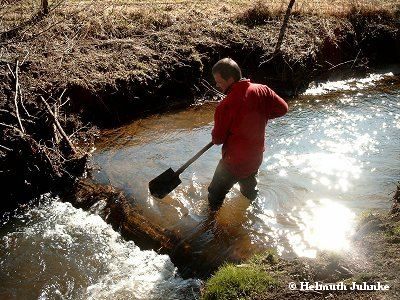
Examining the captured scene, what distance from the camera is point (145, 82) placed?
836 centimetres

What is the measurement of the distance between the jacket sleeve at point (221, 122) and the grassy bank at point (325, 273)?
1.39m

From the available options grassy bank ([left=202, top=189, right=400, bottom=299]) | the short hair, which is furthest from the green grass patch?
the short hair

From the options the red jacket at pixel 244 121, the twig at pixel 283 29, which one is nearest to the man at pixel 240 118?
the red jacket at pixel 244 121

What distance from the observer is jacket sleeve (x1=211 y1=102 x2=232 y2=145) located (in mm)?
4223

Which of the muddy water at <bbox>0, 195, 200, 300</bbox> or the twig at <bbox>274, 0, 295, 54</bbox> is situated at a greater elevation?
the twig at <bbox>274, 0, 295, 54</bbox>

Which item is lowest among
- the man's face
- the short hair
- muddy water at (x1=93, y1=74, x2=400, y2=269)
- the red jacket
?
muddy water at (x1=93, y1=74, x2=400, y2=269)

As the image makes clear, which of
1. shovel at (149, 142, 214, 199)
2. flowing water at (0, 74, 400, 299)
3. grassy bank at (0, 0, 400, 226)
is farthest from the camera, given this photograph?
grassy bank at (0, 0, 400, 226)

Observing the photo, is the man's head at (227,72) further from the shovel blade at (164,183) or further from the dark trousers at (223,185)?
the shovel blade at (164,183)

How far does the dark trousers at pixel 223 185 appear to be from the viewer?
4844 mm

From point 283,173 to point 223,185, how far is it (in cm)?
190

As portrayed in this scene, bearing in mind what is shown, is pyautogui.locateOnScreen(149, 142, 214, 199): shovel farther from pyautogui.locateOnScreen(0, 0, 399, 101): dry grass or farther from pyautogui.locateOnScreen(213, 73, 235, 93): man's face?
pyautogui.locateOnScreen(0, 0, 399, 101): dry grass

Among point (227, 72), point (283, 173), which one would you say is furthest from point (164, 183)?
point (283, 173)

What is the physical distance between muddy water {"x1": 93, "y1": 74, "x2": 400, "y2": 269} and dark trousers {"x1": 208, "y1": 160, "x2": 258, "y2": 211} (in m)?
0.34

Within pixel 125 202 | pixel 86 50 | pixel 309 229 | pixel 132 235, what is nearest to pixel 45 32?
pixel 86 50
